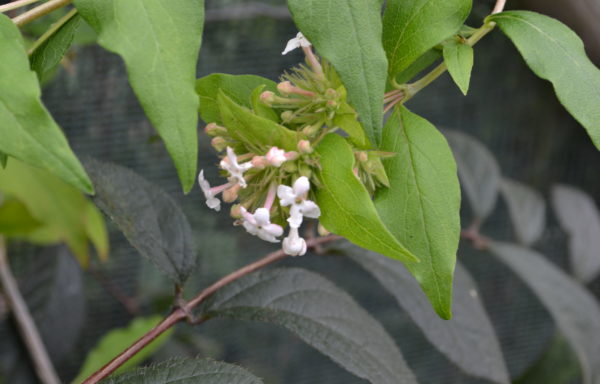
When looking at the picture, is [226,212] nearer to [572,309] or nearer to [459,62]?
[572,309]

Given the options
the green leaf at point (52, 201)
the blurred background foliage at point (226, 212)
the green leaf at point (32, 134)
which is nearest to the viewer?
the green leaf at point (32, 134)

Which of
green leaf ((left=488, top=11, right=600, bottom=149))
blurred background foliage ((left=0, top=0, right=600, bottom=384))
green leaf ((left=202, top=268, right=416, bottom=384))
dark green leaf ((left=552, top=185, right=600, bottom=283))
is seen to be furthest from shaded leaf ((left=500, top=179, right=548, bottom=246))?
green leaf ((left=488, top=11, right=600, bottom=149))

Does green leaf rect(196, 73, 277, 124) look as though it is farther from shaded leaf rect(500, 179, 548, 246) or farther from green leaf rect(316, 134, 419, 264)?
shaded leaf rect(500, 179, 548, 246)

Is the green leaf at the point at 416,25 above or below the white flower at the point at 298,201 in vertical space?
above

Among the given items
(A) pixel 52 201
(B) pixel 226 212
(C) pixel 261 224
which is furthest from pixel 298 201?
(B) pixel 226 212

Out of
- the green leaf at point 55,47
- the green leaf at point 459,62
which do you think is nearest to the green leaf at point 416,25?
the green leaf at point 459,62

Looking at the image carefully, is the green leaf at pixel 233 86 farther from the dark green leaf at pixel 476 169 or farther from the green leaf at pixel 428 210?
the dark green leaf at pixel 476 169
